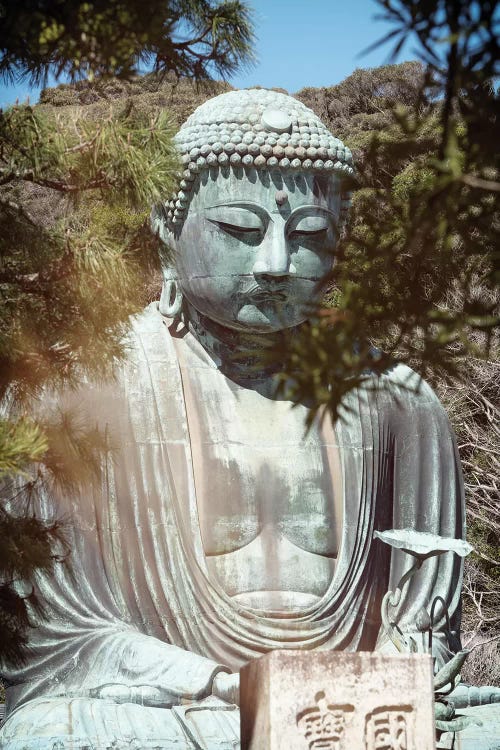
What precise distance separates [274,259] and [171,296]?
1.96 ft

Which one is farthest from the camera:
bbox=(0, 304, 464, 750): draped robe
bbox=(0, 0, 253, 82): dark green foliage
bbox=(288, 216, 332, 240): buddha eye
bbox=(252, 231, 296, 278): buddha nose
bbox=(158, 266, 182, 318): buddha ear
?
bbox=(158, 266, 182, 318): buddha ear

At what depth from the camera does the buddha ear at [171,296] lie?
689 centimetres

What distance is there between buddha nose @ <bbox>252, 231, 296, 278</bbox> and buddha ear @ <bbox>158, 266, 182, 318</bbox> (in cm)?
46

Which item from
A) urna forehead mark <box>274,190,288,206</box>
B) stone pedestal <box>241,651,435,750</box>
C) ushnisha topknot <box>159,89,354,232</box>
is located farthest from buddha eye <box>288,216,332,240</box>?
stone pedestal <box>241,651,435,750</box>

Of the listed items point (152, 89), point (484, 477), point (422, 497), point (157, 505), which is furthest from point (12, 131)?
point (152, 89)

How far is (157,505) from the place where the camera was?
6445 millimetres

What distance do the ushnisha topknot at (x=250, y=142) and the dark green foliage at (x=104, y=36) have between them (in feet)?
4.41

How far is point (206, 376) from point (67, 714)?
1.72m

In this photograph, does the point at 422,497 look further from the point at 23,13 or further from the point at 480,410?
the point at 480,410

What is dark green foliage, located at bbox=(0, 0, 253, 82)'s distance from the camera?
157 inches

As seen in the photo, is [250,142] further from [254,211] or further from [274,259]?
[274,259]

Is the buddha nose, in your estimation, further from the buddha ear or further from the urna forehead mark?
the buddha ear

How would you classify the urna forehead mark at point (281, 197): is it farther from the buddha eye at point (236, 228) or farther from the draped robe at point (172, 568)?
the draped robe at point (172, 568)

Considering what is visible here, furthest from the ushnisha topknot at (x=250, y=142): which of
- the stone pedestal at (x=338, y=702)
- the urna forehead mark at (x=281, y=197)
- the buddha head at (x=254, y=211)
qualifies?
the stone pedestal at (x=338, y=702)
